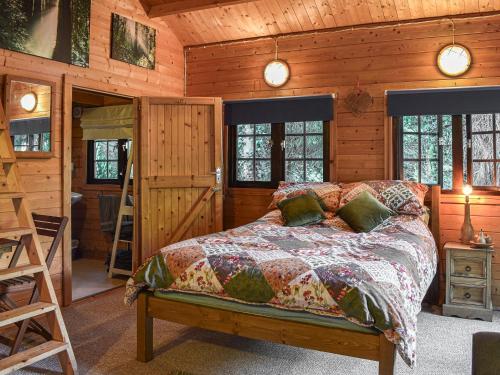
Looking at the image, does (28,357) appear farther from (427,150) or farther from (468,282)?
(427,150)

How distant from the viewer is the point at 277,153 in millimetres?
4965

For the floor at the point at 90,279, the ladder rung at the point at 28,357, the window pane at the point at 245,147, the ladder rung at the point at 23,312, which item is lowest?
the floor at the point at 90,279

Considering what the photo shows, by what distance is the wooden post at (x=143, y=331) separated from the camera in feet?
9.09

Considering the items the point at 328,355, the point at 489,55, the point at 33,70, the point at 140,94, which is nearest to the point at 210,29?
the point at 140,94

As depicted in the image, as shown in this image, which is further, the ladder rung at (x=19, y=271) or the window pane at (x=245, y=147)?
the window pane at (x=245, y=147)

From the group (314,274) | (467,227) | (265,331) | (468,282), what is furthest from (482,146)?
(265,331)

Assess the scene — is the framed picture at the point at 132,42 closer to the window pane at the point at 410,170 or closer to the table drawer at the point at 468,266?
the window pane at the point at 410,170

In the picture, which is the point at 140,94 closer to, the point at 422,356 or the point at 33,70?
the point at 33,70

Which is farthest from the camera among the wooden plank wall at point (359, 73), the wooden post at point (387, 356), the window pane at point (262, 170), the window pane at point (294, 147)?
the window pane at point (262, 170)

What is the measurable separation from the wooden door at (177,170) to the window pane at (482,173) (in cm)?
249

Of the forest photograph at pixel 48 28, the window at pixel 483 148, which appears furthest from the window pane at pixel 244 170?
the window at pixel 483 148

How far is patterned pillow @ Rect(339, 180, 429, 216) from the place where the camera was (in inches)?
151

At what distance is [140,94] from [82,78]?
0.76 meters

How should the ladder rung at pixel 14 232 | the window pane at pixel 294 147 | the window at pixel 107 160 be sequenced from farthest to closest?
1. the window at pixel 107 160
2. the window pane at pixel 294 147
3. the ladder rung at pixel 14 232
